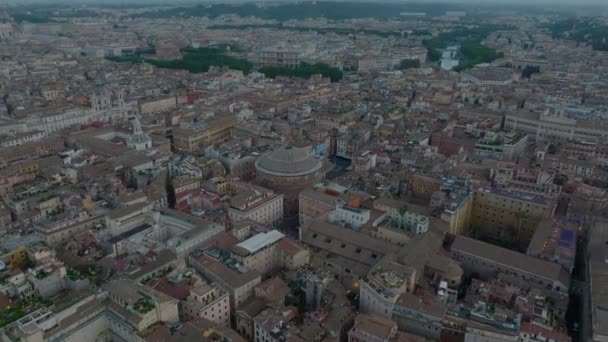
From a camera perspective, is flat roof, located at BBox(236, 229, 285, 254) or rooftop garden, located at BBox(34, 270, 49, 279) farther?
flat roof, located at BBox(236, 229, 285, 254)

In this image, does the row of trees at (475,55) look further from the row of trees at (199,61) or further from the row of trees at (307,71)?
the row of trees at (199,61)

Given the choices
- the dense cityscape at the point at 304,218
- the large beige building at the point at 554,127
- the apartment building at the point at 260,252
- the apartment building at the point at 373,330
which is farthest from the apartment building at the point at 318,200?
the large beige building at the point at 554,127

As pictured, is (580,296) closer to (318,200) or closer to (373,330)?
(373,330)

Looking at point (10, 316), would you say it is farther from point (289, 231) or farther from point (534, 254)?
point (534, 254)

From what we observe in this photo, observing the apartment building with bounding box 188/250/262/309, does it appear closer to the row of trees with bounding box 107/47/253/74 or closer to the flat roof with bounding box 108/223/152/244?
the flat roof with bounding box 108/223/152/244

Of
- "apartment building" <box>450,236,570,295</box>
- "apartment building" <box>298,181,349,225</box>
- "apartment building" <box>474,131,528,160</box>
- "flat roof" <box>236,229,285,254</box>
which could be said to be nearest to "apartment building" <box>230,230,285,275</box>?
"flat roof" <box>236,229,285,254</box>

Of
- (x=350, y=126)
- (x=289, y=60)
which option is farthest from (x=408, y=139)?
(x=289, y=60)

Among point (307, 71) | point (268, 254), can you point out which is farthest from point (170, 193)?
point (307, 71)
